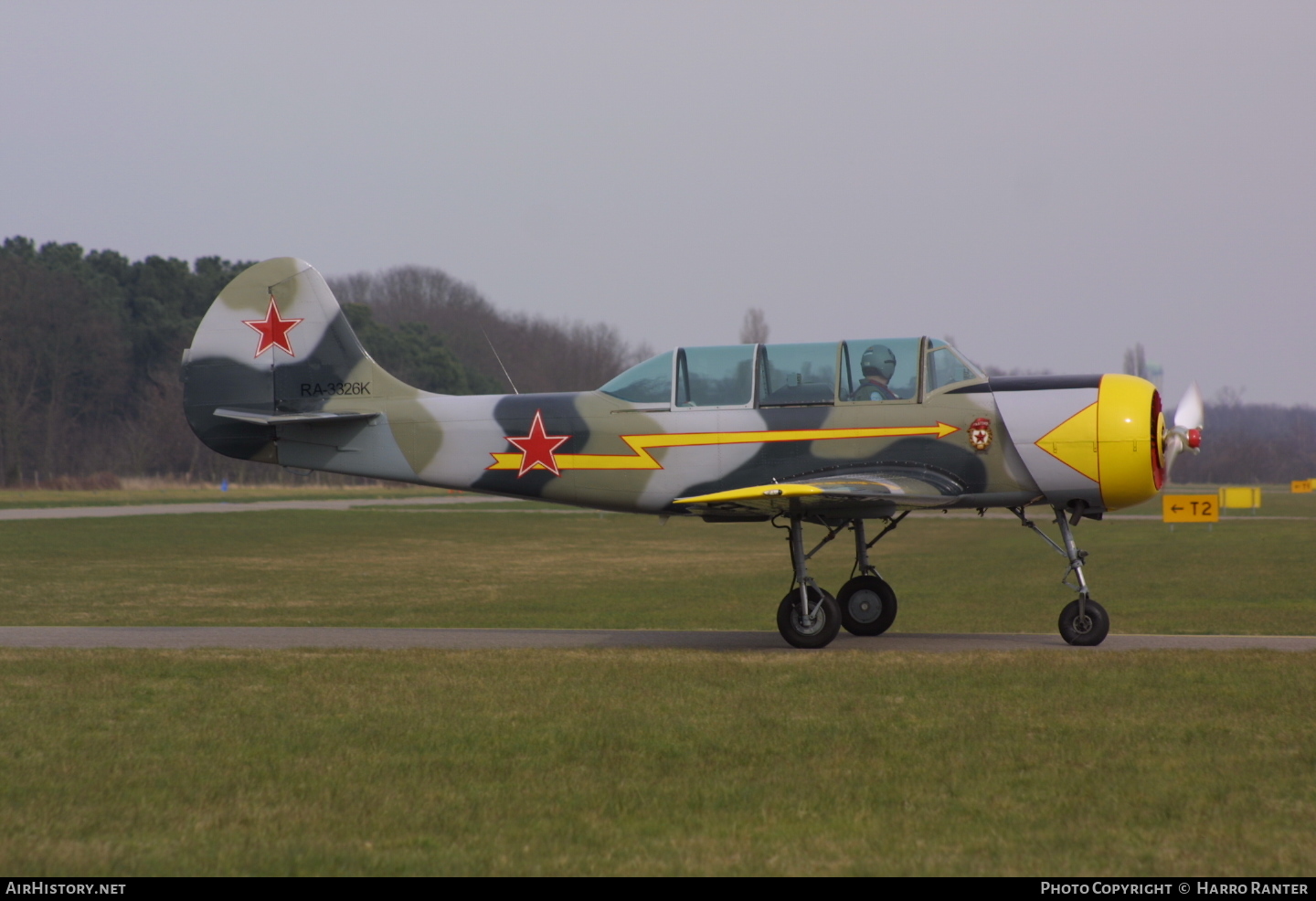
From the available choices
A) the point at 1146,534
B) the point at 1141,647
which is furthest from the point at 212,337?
the point at 1146,534

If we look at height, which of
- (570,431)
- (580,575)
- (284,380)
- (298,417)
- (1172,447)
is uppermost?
(284,380)

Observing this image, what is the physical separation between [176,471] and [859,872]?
3248 inches

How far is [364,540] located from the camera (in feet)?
130

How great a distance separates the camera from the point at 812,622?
12867 mm

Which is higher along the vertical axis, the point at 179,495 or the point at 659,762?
the point at 659,762

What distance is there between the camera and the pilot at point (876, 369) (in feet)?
42.9

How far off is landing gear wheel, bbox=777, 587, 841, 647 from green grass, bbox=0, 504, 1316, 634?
385 centimetres

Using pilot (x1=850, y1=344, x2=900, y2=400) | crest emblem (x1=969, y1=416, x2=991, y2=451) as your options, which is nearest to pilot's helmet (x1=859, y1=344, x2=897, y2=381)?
pilot (x1=850, y1=344, x2=900, y2=400)

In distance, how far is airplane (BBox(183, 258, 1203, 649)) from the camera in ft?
41.4

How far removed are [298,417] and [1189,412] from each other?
973 cm

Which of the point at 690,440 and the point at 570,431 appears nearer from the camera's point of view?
the point at 690,440

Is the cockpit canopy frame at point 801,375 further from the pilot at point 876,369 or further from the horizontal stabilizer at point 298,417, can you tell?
the horizontal stabilizer at point 298,417

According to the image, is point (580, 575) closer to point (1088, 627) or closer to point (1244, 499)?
point (1088, 627)

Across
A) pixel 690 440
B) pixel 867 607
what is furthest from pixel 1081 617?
pixel 690 440
